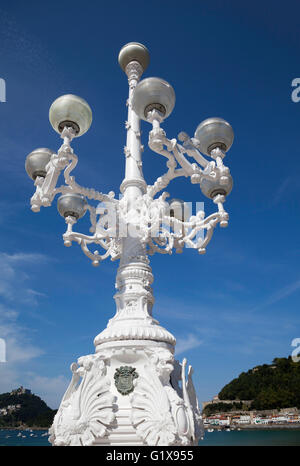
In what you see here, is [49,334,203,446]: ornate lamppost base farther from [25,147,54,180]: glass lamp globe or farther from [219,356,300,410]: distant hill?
[219,356,300,410]: distant hill

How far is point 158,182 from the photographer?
6469 mm

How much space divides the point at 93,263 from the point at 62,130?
287 centimetres

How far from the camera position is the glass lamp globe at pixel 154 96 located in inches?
207

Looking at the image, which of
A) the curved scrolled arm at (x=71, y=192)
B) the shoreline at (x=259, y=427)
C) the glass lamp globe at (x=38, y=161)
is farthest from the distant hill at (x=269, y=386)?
the glass lamp globe at (x=38, y=161)

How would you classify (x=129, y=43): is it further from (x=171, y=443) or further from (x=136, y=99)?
(x=171, y=443)

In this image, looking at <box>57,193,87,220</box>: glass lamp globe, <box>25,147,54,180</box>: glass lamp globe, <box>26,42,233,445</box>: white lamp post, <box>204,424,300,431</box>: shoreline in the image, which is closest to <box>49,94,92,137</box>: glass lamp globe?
<box>26,42,233,445</box>: white lamp post

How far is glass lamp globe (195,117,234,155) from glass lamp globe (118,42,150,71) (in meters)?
4.51

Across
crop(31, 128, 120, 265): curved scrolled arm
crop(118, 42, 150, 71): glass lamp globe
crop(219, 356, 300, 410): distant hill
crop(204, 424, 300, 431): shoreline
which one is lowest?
crop(204, 424, 300, 431): shoreline

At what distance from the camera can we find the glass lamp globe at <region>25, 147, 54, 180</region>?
21.3 ft

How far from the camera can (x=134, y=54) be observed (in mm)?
9188

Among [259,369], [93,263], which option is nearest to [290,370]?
[259,369]

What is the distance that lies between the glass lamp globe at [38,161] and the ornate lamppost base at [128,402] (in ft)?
11.5

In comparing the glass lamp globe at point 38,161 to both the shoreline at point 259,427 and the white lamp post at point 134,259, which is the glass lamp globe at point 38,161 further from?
the shoreline at point 259,427

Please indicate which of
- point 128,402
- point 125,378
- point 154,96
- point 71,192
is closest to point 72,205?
point 71,192
